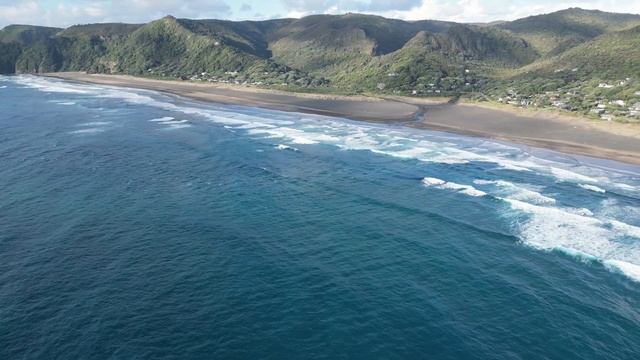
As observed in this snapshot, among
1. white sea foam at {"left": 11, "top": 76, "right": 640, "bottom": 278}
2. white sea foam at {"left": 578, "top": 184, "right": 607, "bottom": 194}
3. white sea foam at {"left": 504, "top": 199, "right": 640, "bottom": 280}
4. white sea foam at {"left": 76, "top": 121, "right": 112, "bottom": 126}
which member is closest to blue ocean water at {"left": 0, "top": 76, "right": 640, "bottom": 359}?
white sea foam at {"left": 504, "top": 199, "right": 640, "bottom": 280}

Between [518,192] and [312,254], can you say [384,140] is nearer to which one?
[518,192]

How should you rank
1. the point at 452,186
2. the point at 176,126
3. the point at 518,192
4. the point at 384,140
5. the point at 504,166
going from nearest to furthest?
the point at 518,192 → the point at 452,186 → the point at 504,166 → the point at 384,140 → the point at 176,126

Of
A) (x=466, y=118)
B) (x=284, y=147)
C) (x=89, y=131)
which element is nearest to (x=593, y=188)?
(x=284, y=147)

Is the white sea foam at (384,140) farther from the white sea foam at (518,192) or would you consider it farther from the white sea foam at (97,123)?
the white sea foam at (97,123)

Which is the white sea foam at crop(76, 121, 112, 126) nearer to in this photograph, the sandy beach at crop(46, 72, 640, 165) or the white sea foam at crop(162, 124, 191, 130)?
the white sea foam at crop(162, 124, 191, 130)

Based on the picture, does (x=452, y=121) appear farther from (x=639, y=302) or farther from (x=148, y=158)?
(x=639, y=302)
